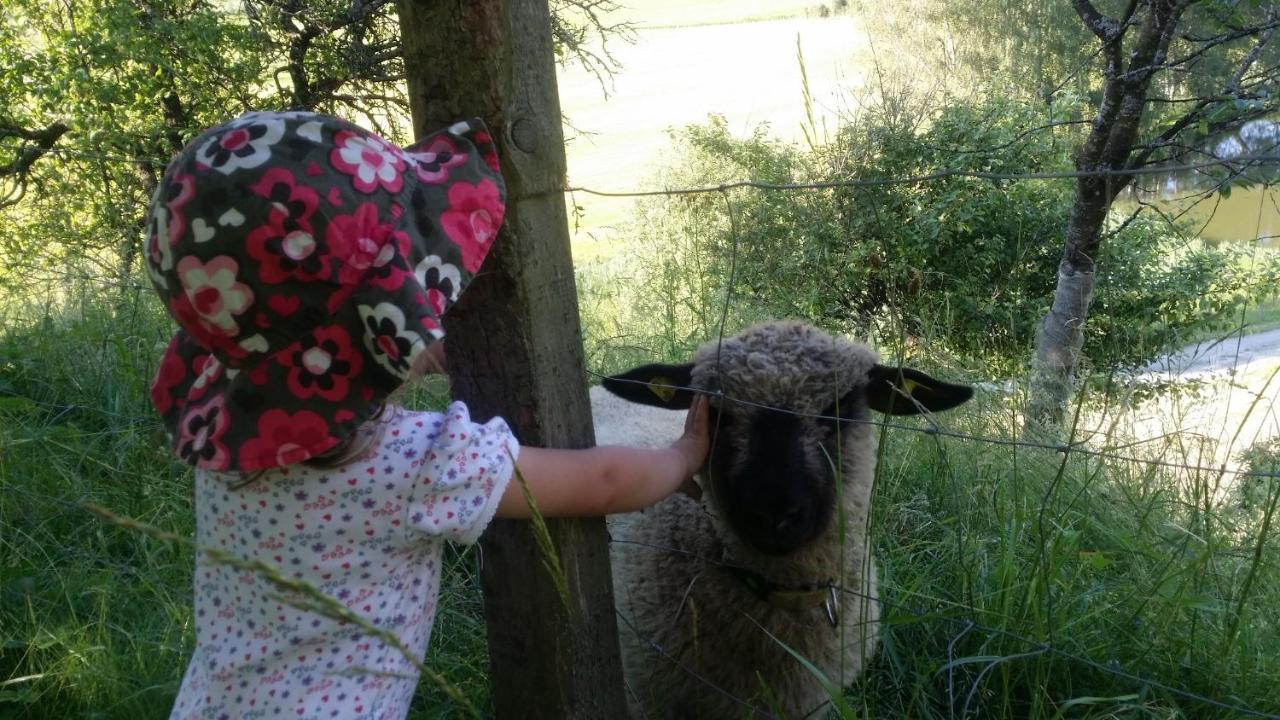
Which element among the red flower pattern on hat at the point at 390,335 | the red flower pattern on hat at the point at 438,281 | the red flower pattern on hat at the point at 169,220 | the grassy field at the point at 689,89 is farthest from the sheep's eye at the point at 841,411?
the grassy field at the point at 689,89

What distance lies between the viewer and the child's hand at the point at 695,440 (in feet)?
7.41

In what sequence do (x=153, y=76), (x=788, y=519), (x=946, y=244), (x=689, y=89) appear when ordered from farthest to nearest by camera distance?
(x=689, y=89)
(x=946, y=244)
(x=153, y=76)
(x=788, y=519)

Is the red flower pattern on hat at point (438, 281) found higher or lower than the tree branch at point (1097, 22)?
lower

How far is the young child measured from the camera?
1.42 meters

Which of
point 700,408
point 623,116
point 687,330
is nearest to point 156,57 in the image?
point 687,330

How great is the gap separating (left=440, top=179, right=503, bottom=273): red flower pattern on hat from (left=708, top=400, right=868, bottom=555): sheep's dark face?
1.06 metres

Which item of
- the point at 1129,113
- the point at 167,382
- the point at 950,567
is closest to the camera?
the point at 167,382

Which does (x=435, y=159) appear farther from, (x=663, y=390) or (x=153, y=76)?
(x=153, y=76)

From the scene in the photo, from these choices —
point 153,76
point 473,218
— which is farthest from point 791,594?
point 153,76

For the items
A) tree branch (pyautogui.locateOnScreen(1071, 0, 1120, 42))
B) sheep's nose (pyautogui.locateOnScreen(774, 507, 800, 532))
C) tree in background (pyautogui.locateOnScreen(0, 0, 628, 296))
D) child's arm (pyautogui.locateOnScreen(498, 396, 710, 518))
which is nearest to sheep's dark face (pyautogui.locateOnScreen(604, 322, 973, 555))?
sheep's nose (pyautogui.locateOnScreen(774, 507, 800, 532))

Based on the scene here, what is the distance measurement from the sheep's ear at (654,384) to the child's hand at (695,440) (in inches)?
4.6

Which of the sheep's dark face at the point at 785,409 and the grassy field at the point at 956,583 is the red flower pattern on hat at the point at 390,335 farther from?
the grassy field at the point at 956,583

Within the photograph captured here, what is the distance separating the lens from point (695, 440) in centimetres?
238

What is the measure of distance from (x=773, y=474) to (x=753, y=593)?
18.9 inches
